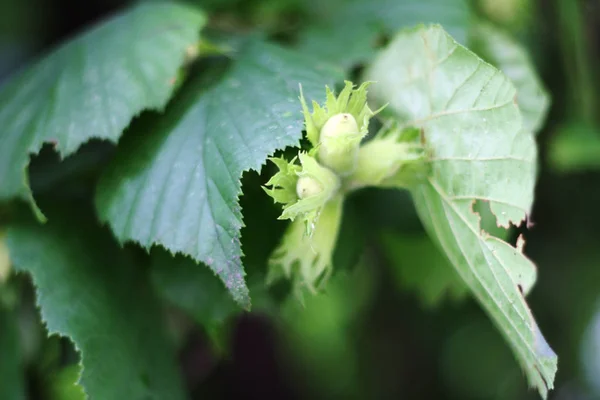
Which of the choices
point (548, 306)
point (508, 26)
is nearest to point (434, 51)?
point (508, 26)

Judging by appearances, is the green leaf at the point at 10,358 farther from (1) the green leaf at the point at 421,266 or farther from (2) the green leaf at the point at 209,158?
(1) the green leaf at the point at 421,266

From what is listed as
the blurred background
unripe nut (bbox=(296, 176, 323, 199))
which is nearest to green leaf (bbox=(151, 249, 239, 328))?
the blurred background

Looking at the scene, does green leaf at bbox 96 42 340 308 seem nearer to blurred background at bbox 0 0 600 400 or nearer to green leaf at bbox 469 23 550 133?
blurred background at bbox 0 0 600 400

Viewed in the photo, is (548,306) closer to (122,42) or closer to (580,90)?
(580,90)

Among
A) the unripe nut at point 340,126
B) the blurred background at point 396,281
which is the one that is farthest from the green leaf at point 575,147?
the unripe nut at point 340,126

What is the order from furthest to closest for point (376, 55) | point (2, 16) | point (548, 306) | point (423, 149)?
point (2, 16), point (548, 306), point (376, 55), point (423, 149)
